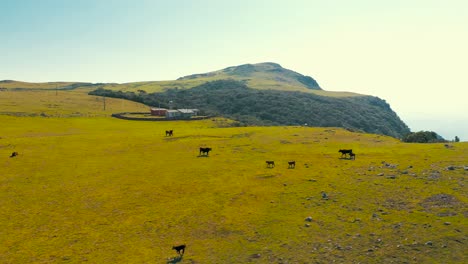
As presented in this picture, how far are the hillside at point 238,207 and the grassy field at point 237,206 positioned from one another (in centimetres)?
11

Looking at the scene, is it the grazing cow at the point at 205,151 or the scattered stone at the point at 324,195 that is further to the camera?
the grazing cow at the point at 205,151

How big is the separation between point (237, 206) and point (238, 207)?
27cm

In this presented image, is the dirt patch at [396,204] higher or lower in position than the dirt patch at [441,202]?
lower

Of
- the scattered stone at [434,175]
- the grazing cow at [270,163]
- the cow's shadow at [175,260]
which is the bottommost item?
the cow's shadow at [175,260]

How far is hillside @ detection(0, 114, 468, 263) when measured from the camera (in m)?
23.1

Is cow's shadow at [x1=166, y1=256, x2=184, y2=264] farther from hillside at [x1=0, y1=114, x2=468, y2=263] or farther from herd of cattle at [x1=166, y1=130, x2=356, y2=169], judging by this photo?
herd of cattle at [x1=166, y1=130, x2=356, y2=169]

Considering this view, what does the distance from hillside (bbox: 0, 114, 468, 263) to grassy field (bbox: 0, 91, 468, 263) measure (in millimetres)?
107

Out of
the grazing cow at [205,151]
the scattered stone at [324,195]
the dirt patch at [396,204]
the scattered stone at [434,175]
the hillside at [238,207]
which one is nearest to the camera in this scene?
the hillside at [238,207]

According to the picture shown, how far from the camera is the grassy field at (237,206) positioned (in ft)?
76.0

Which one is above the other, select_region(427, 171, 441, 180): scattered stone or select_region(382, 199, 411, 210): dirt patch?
select_region(427, 171, 441, 180): scattered stone

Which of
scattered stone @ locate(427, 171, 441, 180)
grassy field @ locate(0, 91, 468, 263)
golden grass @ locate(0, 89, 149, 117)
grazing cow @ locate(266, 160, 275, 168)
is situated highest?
golden grass @ locate(0, 89, 149, 117)

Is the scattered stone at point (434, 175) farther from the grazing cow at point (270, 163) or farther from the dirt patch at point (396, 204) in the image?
the grazing cow at point (270, 163)

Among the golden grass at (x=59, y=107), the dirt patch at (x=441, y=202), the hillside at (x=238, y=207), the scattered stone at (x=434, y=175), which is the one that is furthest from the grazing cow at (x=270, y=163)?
the golden grass at (x=59, y=107)

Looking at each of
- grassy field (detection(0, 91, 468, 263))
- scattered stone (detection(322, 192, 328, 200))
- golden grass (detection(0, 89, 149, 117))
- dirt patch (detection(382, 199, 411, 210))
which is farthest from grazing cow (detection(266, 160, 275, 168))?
golden grass (detection(0, 89, 149, 117))
